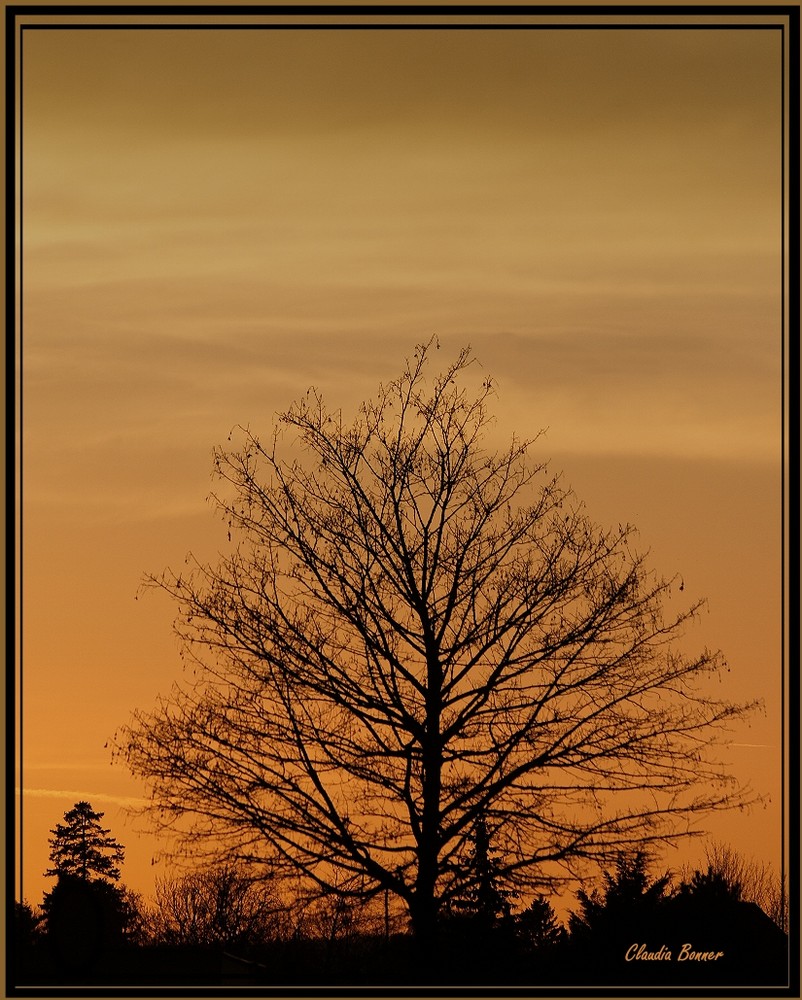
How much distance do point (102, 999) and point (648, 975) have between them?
5564 mm

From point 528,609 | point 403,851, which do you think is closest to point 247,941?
point 403,851

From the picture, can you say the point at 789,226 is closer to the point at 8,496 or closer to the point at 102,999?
the point at 8,496

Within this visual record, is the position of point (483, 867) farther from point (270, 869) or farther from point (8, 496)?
point (8, 496)

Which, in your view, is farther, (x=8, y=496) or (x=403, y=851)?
(x=403, y=851)

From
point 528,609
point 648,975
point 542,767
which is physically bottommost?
point 648,975

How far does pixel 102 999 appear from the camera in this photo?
11.9 meters

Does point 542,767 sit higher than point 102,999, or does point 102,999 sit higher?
point 542,767

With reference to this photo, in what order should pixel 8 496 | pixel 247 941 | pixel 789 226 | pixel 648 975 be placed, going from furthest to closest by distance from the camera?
pixel 247 941 < pixel 648 975 < pixel 789 226 < pixel 8 496

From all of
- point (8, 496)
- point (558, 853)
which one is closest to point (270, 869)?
point (558, 853)

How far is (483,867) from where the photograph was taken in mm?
14680

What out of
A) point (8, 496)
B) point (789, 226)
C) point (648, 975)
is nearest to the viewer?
point (8, 496)

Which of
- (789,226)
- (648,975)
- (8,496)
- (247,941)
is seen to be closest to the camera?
(8,496)

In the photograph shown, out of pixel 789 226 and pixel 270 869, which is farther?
pixel 270 869

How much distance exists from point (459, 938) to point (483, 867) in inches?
29.9
